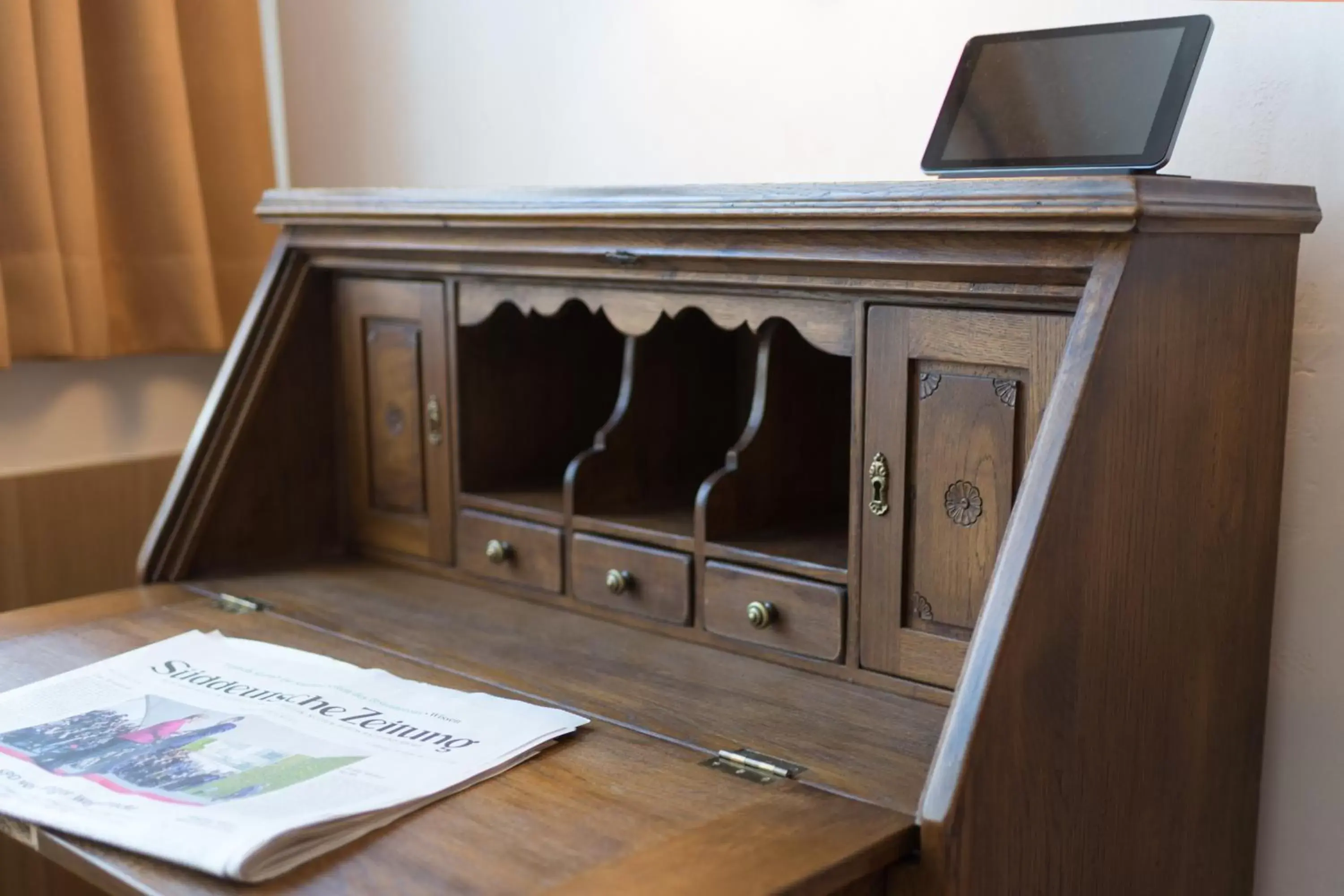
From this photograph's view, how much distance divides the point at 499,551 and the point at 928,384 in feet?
1.84

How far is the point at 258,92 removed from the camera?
2043mm

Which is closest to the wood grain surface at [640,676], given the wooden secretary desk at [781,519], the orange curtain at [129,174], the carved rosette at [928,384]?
the wooden secretary desk at [781,519]

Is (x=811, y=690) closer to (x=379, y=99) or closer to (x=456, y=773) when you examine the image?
(x=456, y=773)

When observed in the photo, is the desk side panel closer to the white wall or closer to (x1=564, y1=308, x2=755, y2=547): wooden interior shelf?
the white wall

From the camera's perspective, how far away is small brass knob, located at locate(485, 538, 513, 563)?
1.47 m

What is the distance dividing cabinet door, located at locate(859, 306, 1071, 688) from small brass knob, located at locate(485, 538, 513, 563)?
0.45 meters

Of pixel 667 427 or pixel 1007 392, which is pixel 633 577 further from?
pixel 1007 392

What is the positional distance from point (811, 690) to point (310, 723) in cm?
42

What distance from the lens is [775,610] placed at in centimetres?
124

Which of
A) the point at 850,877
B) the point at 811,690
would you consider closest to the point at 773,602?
the point at 811,690

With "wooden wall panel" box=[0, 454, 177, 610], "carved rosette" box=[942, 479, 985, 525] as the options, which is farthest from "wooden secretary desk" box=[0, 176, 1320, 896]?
"wooden wall panel" box=[0, 454, 177, 610]

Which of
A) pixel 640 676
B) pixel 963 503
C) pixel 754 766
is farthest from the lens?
pixel 640 676

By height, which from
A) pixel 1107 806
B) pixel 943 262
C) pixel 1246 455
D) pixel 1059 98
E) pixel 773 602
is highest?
pixel 1059 98

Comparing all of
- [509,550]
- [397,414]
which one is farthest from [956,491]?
[397,414]
